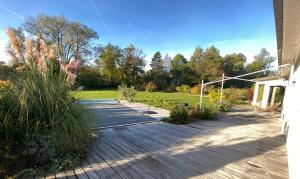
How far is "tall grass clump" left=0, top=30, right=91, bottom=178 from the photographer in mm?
2451

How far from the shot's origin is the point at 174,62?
3194 centimetres

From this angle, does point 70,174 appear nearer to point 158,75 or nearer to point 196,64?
point 158,75

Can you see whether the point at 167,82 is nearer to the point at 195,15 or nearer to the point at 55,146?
the point at 195,15

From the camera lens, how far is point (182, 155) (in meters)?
3.41

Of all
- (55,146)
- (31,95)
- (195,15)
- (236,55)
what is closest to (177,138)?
(55,146)

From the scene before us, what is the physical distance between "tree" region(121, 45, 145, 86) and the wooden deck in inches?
880

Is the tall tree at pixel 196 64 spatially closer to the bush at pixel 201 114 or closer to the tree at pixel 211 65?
the tree at pixel 211 65

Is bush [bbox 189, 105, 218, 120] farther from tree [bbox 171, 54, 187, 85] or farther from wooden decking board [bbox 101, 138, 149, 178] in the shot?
tree [bbox 171, 54, 187, 85]

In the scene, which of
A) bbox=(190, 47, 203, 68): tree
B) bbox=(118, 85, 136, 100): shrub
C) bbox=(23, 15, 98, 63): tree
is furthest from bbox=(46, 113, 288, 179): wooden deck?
bbox=(190, 47, 203, 68): tree

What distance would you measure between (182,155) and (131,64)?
24937 mm

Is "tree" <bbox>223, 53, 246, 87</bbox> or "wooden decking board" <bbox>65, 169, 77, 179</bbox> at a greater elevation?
"tree" <bbox>223, 53, 246, 87</bbox>

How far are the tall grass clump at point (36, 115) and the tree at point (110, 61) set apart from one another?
23878 millimetres

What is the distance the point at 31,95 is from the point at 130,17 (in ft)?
42.5

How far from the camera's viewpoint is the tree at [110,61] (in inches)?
1032
